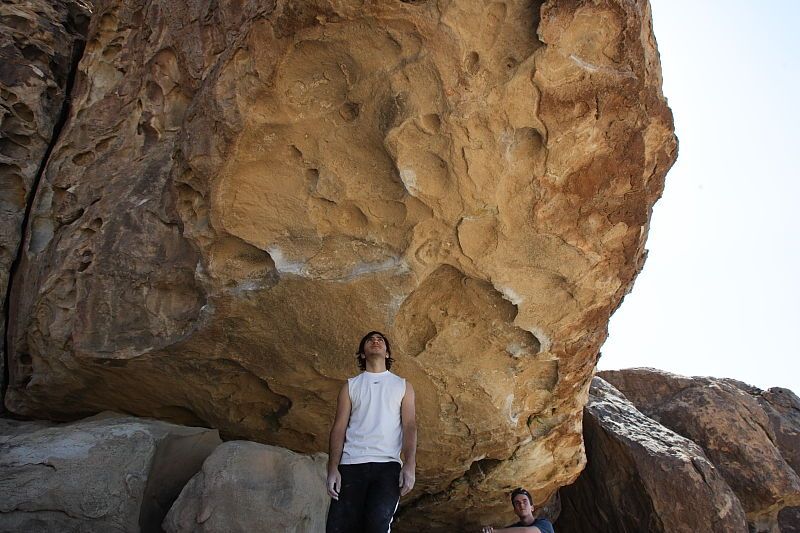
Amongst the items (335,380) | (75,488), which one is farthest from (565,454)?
(75,488)

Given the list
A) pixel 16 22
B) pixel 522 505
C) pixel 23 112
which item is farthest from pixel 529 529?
pixel 16 22

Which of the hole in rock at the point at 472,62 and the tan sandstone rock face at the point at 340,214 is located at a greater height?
the hole in rock at the point at 472,62

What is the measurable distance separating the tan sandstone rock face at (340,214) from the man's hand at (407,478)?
4.59 feet

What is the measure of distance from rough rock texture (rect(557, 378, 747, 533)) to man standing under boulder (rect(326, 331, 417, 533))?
14.5ft

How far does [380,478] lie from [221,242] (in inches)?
79.4

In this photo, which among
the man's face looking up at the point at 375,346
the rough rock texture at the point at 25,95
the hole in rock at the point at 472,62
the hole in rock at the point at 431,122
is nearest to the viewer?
the man's face looking up at the point at 375,346

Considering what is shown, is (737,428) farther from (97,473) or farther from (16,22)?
(16,22)

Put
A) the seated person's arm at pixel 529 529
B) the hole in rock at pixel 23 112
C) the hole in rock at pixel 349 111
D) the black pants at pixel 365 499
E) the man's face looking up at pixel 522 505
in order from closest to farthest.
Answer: the black pants at pixel 365 499, the hole in rock at pixel 349 111, the seated person's arm at pixel 529 529, the man's face looking up at pixel 522 505, the hole in rock at pixel 23 112

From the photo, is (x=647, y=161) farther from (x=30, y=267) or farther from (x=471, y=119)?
(x=30, y=267)

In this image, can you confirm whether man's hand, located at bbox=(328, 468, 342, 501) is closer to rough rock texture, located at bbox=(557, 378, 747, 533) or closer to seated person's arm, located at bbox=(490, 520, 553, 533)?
seated person's arm, located at bbox=(490, 520, 553, 533)

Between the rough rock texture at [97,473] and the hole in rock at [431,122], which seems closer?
the rough rock texture at [97,473]

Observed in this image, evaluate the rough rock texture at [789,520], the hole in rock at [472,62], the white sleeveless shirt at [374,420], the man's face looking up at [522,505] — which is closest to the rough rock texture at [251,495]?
the white sleeveless shirt at [374,420]

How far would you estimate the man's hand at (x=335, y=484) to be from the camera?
11.4 ft

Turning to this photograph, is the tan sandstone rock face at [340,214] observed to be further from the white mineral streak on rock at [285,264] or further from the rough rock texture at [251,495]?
the rough rock texture at [251,495]
